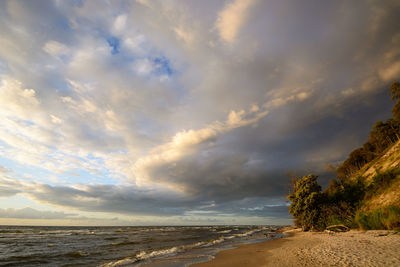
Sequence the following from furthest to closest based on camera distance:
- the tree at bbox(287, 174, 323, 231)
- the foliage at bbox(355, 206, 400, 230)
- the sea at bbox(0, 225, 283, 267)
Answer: the tree at bbox(287, 174, 323, 231) < the sea at bbox(0, 225, 283, 267) < the foliage at bbox(355, 206, 400, 230)

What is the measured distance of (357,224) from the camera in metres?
25.9

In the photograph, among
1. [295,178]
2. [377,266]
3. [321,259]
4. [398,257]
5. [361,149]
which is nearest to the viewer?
[377,266]

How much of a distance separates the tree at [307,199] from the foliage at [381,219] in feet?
24.3

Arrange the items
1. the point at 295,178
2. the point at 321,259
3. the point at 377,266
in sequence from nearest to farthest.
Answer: the point at 377,266 → the point at 321,259 → the point at 295,178

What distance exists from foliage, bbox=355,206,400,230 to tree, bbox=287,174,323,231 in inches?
291

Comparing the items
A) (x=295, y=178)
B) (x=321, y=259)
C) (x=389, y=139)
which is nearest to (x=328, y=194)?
(x=295, y=178)

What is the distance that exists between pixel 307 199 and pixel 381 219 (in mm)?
13249

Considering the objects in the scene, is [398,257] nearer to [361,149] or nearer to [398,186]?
[398,186]

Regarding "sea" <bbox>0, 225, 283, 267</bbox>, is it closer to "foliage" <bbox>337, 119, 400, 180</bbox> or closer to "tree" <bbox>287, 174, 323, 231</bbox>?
"tree" <bbox>287, 174, 323, 231</bbox>

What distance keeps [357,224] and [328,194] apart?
8167 mm

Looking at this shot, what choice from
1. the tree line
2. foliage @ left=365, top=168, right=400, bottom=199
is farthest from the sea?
foliage @ left=365, top=168, right=400, bottom=199

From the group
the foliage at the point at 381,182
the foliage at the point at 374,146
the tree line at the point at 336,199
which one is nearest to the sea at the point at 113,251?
the tree line at the point at 336,199

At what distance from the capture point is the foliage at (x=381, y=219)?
59.8ft

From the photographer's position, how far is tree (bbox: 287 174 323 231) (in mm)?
32781
